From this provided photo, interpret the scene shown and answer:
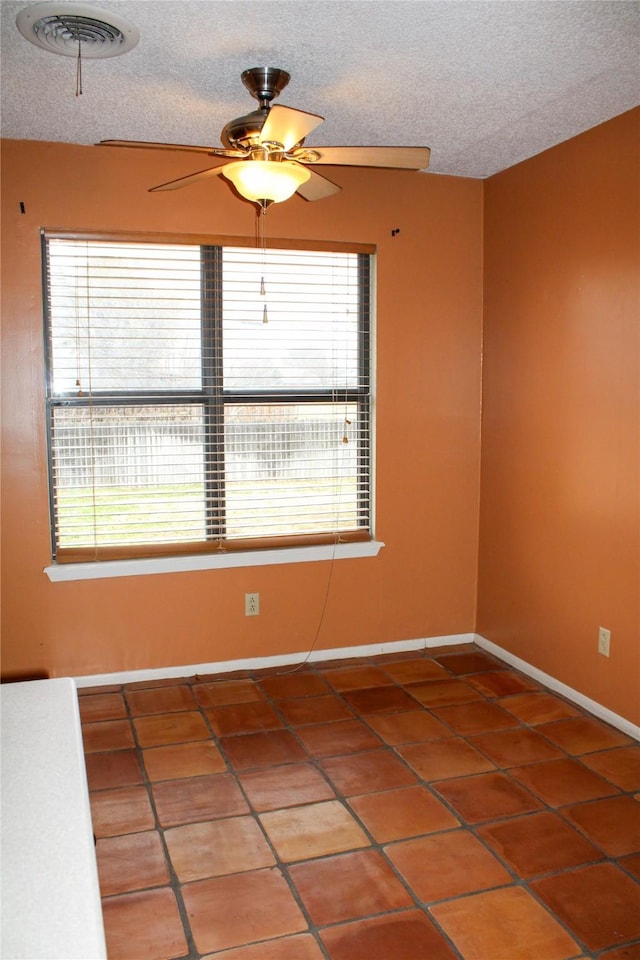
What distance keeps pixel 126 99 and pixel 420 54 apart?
1.09 metres

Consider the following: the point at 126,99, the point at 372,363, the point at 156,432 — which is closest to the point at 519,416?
the point at 372,363

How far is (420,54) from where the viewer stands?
2439 mm

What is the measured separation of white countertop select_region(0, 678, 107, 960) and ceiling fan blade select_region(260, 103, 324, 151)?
4.93 feet

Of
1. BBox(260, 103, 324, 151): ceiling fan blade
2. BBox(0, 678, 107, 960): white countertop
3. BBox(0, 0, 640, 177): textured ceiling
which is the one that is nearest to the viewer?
BBox(0, 678, 107, 960): white countertop

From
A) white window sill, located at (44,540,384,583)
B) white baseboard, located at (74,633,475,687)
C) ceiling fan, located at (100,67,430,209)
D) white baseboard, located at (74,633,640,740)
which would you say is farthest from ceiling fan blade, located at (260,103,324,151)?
white baseboard, located at (74,633,475,687)

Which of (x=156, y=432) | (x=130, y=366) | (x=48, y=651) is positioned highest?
(x=130, y=366)

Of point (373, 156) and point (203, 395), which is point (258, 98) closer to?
point (373, 156)

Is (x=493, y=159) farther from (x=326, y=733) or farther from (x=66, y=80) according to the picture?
(x=326, y=733)

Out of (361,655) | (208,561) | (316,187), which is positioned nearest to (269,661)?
(361,655)

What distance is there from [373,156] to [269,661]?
242cm

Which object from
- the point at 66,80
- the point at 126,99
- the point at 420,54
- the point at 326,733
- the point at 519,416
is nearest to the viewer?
the point at 420,54

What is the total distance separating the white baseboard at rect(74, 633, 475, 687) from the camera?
360 cm

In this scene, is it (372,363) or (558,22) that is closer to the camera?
(558,22)

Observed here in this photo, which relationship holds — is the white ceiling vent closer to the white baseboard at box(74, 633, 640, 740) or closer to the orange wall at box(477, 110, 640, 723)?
the orange wall at box(477, 110, 640, 723)
